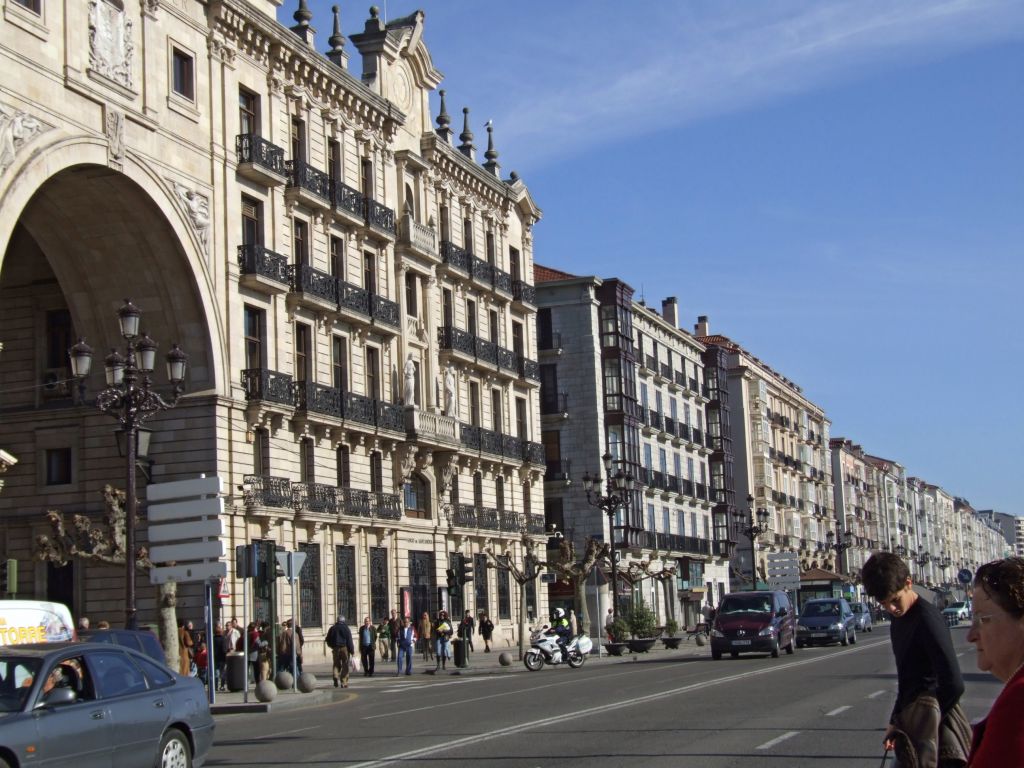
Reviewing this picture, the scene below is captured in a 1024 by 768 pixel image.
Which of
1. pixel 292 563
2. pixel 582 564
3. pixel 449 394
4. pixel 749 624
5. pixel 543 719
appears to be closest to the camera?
pixel 543 719

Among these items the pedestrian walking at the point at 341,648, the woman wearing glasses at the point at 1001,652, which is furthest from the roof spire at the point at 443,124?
the woman wearing glasses at the point at 1001,652

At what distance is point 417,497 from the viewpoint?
4816 centimetres

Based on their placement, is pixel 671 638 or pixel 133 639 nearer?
pixel 133 639

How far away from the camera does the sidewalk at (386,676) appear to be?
25078 mm

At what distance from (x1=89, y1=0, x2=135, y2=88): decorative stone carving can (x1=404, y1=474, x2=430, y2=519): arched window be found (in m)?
18.2

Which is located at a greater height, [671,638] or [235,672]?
[235,672]

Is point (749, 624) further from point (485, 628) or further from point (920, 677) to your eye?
point (920, 677)

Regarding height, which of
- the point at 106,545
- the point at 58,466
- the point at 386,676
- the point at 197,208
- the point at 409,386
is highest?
the point at 197,208

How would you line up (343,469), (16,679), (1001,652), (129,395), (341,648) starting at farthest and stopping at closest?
(343,469), (341,648), (129,395), (16,679), (1001,652)

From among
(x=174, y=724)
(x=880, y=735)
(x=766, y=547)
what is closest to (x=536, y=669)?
(x=880, y=735)

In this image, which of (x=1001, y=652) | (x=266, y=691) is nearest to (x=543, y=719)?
(x=266, y=691)

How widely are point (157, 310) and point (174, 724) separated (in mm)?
25219

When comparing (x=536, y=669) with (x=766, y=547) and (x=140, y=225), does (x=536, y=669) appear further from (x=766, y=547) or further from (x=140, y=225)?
(x=766, y=547)

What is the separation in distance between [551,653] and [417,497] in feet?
38.0
